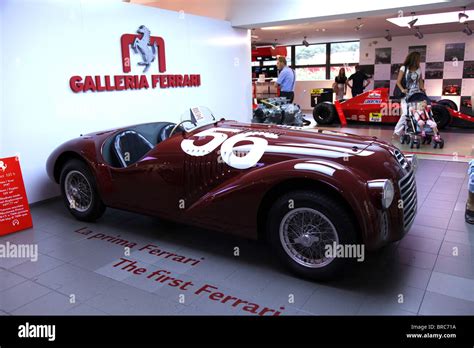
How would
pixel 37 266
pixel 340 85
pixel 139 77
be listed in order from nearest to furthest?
pixel 37 266
pixel 139 77
pixel 340 85

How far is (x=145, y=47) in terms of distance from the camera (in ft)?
20.7

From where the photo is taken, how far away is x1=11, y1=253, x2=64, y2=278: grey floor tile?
125 inches

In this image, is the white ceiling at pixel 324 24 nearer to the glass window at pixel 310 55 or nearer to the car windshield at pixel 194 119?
the glass window at pixel 310 55

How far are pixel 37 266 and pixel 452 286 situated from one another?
3.17 m

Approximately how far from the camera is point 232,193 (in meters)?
3.11

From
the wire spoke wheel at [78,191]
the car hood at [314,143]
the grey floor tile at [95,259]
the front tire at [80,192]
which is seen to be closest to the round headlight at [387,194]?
the car hood at [314,143]

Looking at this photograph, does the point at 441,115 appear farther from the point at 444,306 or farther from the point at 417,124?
the point at 444,306

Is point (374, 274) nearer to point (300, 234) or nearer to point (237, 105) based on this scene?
point (300, 234)

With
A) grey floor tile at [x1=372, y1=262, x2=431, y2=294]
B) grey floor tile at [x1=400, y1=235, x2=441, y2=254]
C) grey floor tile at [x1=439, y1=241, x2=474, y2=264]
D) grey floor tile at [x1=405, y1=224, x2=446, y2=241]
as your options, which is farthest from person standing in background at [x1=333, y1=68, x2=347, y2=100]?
grey floor tile at [x1=372, y1=262, x2=431, y2=294]

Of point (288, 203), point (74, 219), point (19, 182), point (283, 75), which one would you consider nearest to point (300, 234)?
point (288, 203)

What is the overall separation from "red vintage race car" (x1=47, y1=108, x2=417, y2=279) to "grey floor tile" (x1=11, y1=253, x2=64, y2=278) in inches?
31.9

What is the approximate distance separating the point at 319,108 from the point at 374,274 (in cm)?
898

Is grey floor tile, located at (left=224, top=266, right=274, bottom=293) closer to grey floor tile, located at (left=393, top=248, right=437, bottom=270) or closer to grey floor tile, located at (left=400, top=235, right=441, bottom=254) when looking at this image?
grey floor tile, located at (left=393, top=248, right=437, bottom=270)

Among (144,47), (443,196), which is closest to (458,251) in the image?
(443,196)
